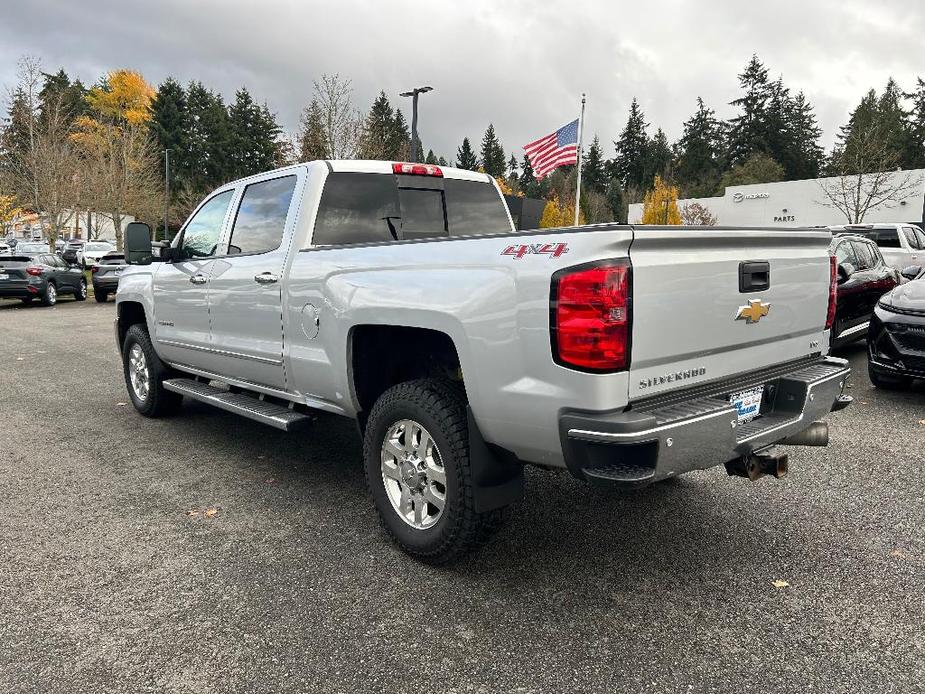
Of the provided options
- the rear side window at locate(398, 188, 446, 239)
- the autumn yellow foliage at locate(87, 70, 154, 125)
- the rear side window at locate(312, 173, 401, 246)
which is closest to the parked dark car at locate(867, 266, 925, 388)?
the rear side window at locate(398, 188, 446, 239)

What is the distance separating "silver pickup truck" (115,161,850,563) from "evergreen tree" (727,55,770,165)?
265 feet

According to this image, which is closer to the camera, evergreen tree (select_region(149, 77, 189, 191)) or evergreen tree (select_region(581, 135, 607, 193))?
evergreen tree (select_region(149, 77, 189, 191))

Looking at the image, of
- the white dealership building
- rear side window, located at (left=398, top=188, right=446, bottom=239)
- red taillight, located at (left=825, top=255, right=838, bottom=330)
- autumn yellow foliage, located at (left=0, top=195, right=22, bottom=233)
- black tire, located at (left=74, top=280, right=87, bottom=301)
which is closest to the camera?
red taillight, located at (left=825, top=255, right=838, bottom=330)

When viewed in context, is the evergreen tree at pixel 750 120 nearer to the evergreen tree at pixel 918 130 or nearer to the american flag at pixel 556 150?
the evergreen tree at pixel 918 130

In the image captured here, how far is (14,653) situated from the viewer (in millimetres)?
2559

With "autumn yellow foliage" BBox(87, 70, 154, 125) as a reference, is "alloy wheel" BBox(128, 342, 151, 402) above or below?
below

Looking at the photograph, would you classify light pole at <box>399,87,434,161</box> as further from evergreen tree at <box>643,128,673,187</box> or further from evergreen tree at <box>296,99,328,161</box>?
evergreen tree at <box>643,128,673,187</box>

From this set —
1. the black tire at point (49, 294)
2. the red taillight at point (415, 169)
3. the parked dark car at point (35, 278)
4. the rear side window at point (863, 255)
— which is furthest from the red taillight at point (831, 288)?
the black tire at point (49, 294)

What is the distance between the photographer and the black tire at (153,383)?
5945 mm

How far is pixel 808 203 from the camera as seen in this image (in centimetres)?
4034

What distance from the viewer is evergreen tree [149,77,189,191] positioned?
211 feet

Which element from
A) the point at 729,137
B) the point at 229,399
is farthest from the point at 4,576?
the point at 729,137

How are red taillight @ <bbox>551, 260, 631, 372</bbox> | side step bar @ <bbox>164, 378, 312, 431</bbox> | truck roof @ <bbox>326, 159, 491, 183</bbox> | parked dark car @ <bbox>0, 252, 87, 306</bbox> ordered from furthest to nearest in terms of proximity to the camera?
parked dark car @ <bbox>0, 252, 87, 306</bbox>
truck roof @ <bbox>326, 159, 491, 183</bbox>
side step bar @ <bbox>164, 378, 312, 431</bbox>
red taillight @ <bbox>551, 260, 631, 372</bbox>

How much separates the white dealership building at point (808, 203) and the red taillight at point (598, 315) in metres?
39.3
